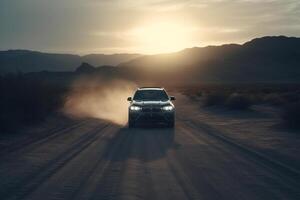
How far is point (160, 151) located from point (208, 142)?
3.37 m

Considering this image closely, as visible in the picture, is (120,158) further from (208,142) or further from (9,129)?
(9,129)

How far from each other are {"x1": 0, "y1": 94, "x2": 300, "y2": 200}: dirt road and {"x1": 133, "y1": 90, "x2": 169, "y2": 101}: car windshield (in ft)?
20.9

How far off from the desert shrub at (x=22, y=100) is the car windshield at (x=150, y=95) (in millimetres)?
5333

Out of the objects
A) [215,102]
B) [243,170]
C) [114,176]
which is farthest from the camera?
[215,102]

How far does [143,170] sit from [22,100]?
1856 centimetres

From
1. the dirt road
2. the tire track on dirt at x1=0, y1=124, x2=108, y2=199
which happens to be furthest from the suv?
the tire track on dirt at x1=0, y1=124, x2=108, y2=199

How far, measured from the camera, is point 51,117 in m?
36.1

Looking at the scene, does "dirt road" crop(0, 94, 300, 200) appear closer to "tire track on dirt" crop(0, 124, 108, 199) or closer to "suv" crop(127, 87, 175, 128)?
"tire track on dirt" crop(0, 124, 108, 199)

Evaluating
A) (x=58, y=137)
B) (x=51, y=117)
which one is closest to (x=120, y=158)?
(x=58, y=137)

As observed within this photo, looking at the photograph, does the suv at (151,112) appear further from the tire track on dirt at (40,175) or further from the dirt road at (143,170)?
the tire track on dirt at (40,175)

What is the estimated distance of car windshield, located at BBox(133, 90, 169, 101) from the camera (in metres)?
29.1

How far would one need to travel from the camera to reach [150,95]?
29.5 m

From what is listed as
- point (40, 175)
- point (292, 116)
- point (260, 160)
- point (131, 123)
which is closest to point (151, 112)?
point (131, 123)

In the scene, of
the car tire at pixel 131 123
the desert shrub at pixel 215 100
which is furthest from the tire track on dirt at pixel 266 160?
the desert shrub at pixel 215 100
